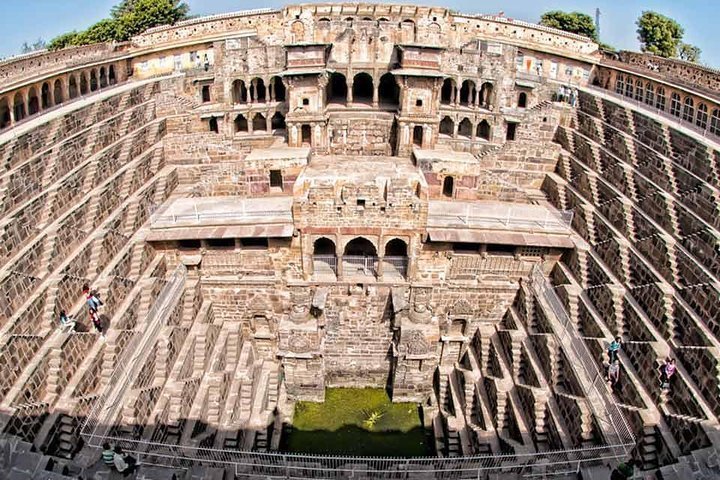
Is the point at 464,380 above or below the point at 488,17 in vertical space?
below

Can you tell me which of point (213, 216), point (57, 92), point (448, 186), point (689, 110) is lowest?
point (213, 216)

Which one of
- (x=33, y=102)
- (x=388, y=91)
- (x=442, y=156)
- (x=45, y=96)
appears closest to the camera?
(x=442, y=156)

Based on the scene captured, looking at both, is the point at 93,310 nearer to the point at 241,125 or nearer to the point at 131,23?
the point at 241,125

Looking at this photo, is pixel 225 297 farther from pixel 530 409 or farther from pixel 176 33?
pixel 176 33

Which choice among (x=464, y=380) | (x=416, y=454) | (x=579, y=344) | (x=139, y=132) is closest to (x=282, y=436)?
(x=416, y=454)

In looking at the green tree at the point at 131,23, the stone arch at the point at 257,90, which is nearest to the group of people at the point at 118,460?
the stone arch at the point at 257,90

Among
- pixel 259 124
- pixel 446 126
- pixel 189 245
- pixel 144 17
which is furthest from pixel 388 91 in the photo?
pixel 144 17

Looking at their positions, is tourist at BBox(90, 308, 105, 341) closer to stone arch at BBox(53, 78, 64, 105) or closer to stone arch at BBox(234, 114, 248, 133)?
stone arch at BBox(234, 114, 248, 133)
